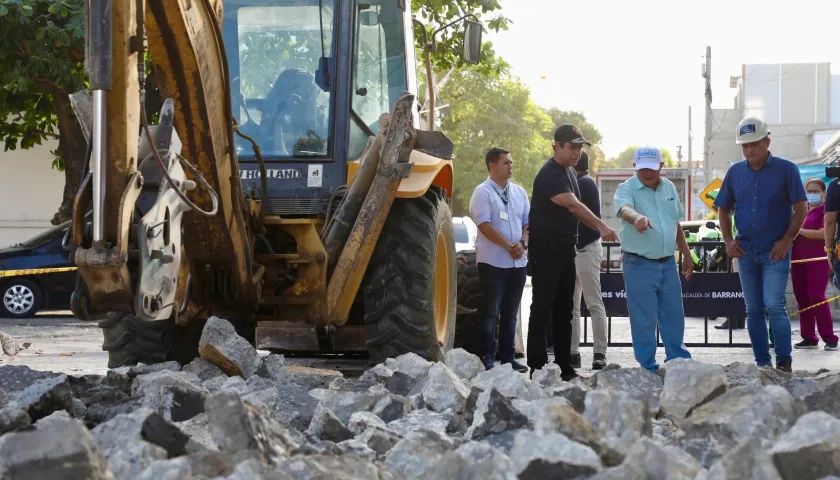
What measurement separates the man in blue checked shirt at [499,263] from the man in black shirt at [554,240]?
84cm

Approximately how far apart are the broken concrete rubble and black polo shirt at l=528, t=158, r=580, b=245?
239 centimetres

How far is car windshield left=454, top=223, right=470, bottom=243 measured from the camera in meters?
20.2

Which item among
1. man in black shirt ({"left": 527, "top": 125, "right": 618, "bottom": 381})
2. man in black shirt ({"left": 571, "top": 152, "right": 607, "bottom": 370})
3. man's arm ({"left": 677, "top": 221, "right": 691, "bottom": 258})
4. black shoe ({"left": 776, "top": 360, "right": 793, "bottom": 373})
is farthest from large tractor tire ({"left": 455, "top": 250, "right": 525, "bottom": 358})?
black shoe ({"left": 776, "top": 360, "right": 793, "bottom": 373})

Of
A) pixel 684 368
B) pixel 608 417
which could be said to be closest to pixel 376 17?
pixel 684 368

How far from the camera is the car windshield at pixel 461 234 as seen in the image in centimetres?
2018

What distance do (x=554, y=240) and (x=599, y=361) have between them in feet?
7.19

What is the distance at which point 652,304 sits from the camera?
9.52 metres

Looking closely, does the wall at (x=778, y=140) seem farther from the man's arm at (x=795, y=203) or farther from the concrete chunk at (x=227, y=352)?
the concrete chunk at (x=227, y=352)

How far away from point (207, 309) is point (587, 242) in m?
4.52

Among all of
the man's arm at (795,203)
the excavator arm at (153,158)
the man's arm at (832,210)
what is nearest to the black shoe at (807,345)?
the man's arm at (832,210)

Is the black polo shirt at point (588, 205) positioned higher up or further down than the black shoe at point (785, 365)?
higher up

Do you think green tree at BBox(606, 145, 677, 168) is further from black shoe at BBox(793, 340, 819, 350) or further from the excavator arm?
the excavator arm

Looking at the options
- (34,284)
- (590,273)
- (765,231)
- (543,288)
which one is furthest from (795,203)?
(34,284)

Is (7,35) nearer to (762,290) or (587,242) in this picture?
(587,242)
